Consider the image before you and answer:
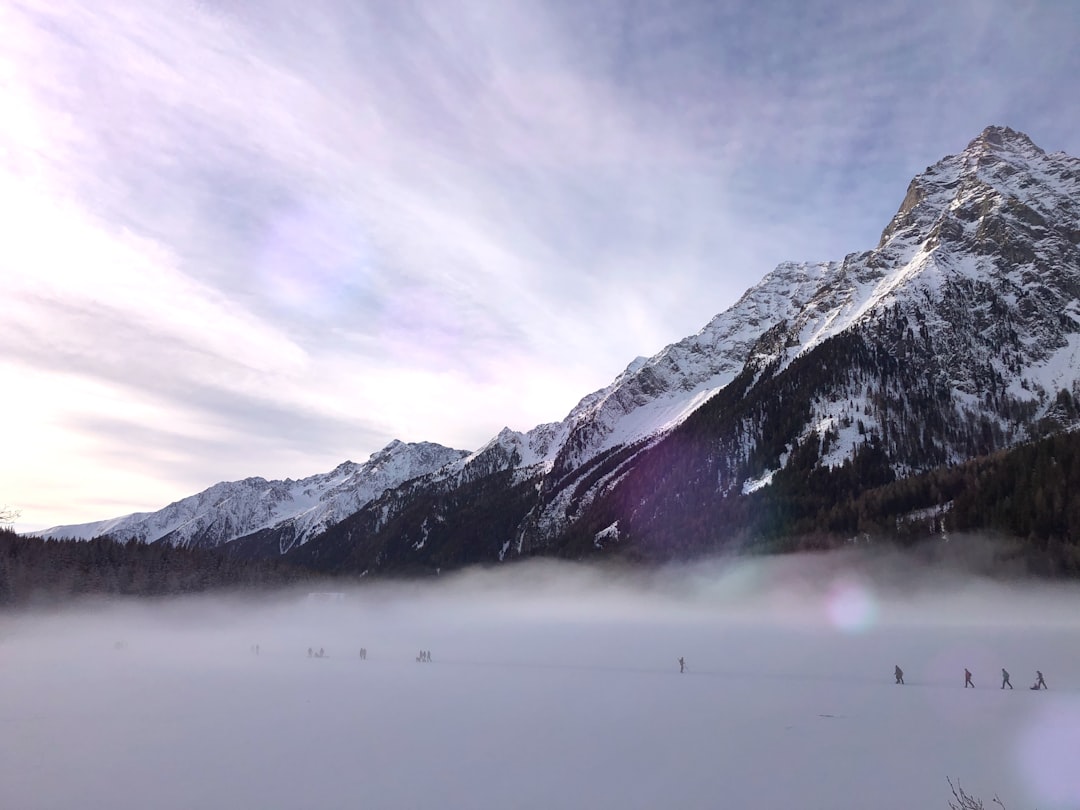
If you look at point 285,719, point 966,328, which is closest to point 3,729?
point 285,719

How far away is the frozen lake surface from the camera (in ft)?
65.9

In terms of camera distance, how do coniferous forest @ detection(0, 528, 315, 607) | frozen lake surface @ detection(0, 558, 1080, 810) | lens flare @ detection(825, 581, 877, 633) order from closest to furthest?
1. frozen lake surface @ detection(0, 558, 1080, 810)
2. lens flare @ detection(825, 581, 877, 633)
3. coniferous forest @ detection(0, 528, 315, 607)

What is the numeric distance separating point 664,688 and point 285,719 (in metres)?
23.3

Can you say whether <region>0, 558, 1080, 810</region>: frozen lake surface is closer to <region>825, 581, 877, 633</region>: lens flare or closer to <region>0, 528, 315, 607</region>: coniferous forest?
<region>825, 581, 877, 633</region>: lens flare

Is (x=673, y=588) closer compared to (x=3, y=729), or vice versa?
(x=3, y=729)

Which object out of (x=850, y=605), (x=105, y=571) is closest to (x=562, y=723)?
(x=850, y=605)

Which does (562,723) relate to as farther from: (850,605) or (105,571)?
(105,571)

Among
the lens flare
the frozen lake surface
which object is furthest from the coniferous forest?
the lens flare

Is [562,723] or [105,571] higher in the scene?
[105,571]

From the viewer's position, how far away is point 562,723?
2991 cm

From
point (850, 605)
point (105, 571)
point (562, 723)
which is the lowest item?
point (850, 605)

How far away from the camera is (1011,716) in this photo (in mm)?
29906

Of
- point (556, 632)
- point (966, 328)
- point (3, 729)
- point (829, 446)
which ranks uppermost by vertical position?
point (966, 328)

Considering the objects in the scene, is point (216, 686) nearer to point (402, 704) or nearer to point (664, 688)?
point (402, 704)
